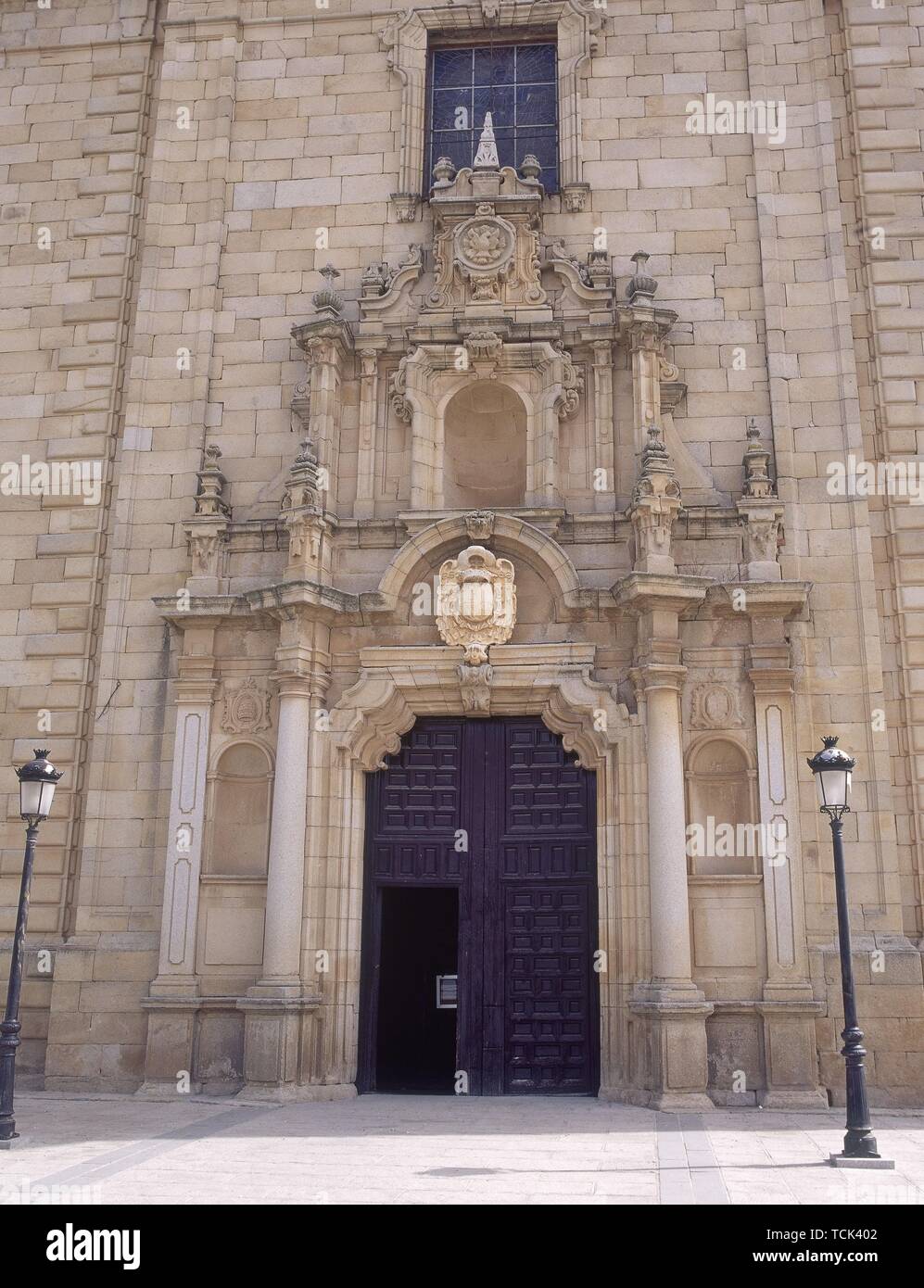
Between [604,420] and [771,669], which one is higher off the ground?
[604,420]

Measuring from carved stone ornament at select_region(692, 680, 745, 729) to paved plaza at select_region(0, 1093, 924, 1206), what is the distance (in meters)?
4.14

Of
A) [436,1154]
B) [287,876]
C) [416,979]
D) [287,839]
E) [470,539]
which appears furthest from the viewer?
[416,979]

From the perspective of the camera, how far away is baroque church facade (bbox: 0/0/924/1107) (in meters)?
13.5

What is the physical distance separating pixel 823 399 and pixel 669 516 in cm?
271

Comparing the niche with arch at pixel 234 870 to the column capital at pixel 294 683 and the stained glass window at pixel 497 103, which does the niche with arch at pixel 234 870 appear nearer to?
the column capital at pixel 294 683

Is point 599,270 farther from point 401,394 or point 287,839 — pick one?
point 287,839

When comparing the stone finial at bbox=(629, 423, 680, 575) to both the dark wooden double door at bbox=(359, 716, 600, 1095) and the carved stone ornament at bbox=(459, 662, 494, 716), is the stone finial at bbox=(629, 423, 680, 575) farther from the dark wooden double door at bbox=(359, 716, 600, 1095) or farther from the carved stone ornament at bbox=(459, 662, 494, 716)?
the dark wooden double door at bbox=(359, 716, 600, 1095)

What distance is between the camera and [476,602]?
1423 cm

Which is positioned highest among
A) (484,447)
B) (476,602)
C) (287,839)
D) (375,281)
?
(375,281)

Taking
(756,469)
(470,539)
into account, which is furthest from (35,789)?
(756,469)

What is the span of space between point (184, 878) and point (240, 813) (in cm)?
101

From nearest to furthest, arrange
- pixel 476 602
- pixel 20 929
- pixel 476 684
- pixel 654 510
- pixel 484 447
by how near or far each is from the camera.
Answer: pixel 20 929, pixel 654 510, pixel 476 684, pixel 476 602, pixel 484 447
